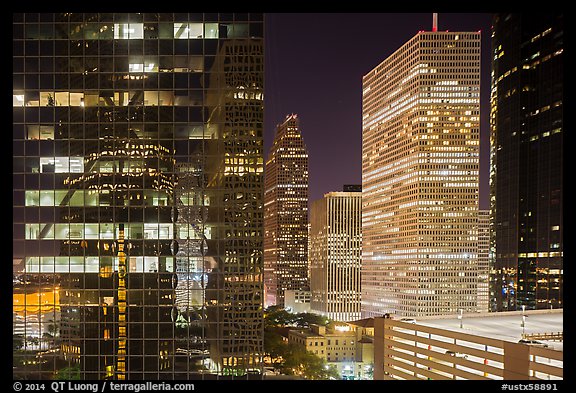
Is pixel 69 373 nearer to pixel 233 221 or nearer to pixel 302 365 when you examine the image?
pixel 233 221

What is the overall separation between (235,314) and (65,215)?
6194 millimetres

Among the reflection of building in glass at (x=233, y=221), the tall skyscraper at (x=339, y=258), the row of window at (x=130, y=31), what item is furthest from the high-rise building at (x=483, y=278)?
the row of window at (x=130, y=31)

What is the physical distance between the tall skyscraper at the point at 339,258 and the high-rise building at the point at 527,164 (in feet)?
116

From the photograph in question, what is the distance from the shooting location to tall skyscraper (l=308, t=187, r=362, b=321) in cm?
11025

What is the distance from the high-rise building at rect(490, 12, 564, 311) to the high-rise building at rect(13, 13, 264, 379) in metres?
55.6

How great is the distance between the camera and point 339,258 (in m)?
112

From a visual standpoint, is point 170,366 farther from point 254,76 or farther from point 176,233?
point 254,76

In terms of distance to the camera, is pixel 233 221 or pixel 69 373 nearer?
pixel 69 373

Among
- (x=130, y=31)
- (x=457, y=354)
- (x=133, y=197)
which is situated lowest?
(x=457, y=354)

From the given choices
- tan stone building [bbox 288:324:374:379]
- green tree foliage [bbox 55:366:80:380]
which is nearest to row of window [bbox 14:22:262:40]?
green tree foliage [bbox 55:366:80:380]

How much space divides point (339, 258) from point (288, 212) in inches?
876

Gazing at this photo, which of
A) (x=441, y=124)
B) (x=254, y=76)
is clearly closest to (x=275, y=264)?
(x=441, y=124)

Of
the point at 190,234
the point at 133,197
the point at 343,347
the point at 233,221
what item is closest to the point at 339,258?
the point at 343,347

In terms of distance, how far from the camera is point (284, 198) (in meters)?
131
